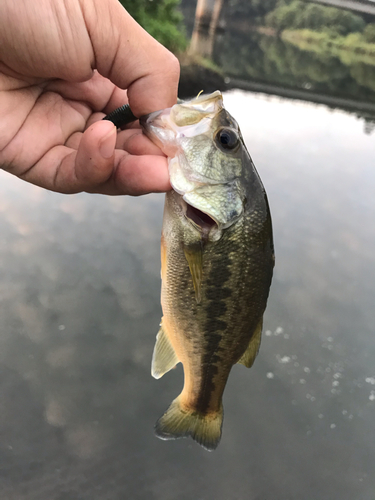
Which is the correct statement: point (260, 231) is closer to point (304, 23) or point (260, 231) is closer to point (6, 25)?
point (6, 25)

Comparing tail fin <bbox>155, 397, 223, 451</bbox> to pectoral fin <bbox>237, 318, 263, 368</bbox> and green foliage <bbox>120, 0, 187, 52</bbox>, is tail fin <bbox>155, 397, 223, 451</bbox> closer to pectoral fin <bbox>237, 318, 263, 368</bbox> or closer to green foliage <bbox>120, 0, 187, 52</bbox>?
pectoral fin <bbox>237, 318, 263, 368</bbox>

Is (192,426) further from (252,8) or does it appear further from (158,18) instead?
(252,8)

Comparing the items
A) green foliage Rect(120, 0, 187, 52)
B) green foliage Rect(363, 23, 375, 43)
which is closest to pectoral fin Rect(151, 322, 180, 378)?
green foliage Rect(120, 0, 187, 52)

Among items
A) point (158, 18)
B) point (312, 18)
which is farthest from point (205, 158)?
point (312, 18)

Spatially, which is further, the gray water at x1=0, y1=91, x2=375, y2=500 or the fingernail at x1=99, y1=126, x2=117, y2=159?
the gray water at x1=0, y1=91, x2=375, y2=500

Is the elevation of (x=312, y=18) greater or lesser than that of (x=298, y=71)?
greater

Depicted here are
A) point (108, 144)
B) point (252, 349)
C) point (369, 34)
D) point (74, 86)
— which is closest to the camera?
point (108, 144)
